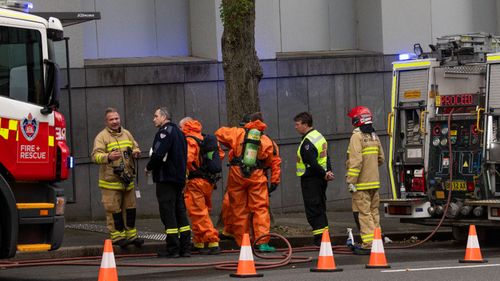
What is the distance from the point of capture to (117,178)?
14.1 meters

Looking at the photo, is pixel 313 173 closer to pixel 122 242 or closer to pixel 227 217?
pixel 227 217

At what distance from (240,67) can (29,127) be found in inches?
208

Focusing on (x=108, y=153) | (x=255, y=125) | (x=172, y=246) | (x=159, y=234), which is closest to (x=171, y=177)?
(x=172, y=246)

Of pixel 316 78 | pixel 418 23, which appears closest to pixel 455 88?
pixel 316 78

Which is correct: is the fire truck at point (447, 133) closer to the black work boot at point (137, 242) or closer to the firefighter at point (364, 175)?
the firefighter at point (364, 175)

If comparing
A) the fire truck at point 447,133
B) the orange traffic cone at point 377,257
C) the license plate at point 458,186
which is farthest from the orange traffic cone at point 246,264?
the license plate at point 458,186

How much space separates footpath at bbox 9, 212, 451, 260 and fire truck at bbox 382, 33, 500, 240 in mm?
1001

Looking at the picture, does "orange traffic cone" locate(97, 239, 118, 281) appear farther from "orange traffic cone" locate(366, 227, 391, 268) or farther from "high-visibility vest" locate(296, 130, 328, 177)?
"high-visibility vest" locate(296, 130, 328, 177)

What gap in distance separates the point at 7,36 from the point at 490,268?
5368mm

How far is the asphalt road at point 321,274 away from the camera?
1112 cm

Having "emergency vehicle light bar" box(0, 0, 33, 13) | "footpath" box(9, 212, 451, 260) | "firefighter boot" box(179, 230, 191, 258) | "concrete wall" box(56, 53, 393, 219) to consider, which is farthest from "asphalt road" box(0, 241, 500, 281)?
"concrete wall" box(56, 53, 393, 219)

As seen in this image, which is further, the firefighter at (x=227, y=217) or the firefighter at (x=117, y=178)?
the firefighter at (x=227, y=217)

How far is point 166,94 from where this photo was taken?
18438 millimetres

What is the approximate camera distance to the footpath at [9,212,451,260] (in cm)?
1400
